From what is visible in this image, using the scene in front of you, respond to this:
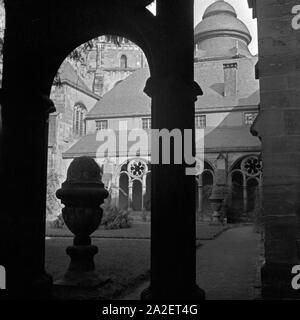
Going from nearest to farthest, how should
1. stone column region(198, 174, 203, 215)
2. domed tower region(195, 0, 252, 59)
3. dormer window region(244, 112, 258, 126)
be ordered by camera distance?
1. stone column region(198, 174, 203, 215)
2. dormer window region(244, 112, 258, 126)
3. domed tower region(195, 0, 252, 59)

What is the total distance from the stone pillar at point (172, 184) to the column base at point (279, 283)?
1.64m

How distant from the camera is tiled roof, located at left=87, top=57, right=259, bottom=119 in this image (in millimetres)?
31578

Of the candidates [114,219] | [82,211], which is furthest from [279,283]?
[114,219]

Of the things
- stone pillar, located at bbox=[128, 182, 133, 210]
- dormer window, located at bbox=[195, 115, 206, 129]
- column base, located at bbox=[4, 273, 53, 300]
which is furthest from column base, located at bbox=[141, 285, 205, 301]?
dormer window, located at bbox=[195, 115, 206, 129]

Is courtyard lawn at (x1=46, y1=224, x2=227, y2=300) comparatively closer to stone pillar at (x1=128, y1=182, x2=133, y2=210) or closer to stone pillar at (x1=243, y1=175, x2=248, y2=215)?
stone pillar at (x1=243, y1=175, x2=248, y2=215)

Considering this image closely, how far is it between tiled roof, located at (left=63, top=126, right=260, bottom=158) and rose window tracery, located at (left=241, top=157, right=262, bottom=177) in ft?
2.18

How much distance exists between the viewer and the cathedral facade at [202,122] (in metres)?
25.9

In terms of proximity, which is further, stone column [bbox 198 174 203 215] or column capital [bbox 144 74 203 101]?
stone column [bbox 198 174 203 215]

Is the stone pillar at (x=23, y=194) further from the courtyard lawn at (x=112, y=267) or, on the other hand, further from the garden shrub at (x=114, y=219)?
the garden shrub at (x=114, y=219)

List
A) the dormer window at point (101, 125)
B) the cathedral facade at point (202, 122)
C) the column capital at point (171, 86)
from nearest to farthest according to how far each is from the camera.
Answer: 1. the column capital at point (171, 86)
2. the cathedral facade at point (202, 122)
3. the dormer window at point (101, 125)

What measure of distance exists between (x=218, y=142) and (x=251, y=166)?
2790 mm

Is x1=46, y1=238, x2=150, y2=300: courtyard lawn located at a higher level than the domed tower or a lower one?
lower

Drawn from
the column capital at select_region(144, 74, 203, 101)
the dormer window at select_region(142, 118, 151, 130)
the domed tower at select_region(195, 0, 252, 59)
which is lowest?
the column capital at select_region(144, 74, 203, 101)

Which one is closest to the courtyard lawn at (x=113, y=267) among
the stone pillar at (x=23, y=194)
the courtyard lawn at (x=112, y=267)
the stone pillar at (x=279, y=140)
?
the courtyard lawn at (x=112, y=267)
